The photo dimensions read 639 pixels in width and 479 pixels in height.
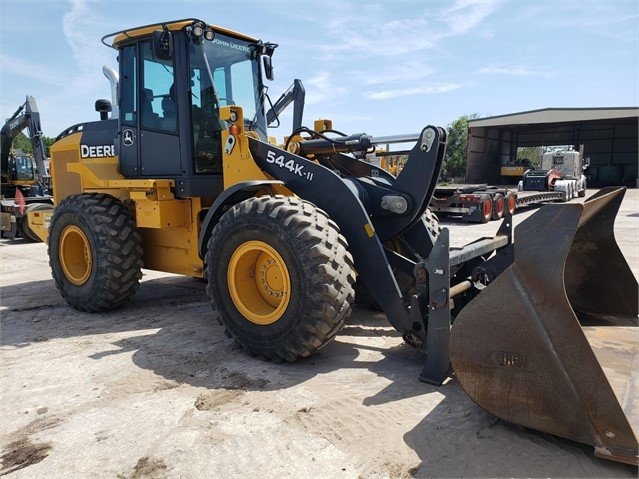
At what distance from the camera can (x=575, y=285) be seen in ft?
12.4

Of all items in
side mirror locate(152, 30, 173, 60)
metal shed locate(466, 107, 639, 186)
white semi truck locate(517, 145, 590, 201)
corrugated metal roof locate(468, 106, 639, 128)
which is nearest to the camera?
side mirror locate(152, 30, 173, 60)

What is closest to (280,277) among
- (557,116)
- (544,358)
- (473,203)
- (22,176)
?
(544,358)

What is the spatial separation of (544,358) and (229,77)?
4.22 meters

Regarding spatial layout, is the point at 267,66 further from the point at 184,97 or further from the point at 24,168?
the point at 24,168

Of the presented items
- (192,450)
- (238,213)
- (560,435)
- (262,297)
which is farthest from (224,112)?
Result: (560,435)

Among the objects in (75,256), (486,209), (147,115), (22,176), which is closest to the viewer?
(147,115)

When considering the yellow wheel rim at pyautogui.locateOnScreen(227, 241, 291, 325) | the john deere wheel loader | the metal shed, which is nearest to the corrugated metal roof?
the metal shed

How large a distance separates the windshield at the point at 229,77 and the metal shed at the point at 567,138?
29121mm

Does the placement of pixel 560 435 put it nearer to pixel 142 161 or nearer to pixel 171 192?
pixel 171 192

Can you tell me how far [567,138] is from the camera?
3922cm

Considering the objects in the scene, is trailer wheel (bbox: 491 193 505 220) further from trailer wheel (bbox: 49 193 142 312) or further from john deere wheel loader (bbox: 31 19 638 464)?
trailer wheel (bbox: 49 193 142 312)

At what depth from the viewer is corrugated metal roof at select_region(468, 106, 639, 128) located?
107ft

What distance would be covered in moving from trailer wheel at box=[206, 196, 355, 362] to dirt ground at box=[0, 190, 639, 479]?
0.27m

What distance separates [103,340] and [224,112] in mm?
2332
